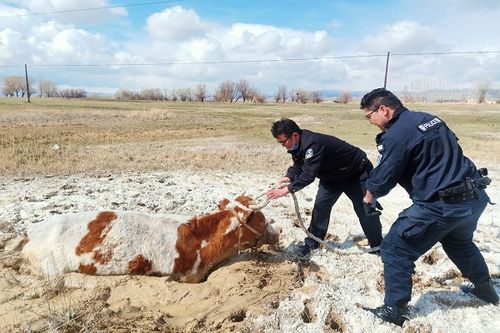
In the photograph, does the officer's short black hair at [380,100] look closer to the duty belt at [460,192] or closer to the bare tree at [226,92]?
the duty belt at [460,192]

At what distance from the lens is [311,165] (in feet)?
17.5

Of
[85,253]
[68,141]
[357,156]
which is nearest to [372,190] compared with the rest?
[357,156]

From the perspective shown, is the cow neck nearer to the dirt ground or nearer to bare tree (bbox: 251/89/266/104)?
the dirt ground

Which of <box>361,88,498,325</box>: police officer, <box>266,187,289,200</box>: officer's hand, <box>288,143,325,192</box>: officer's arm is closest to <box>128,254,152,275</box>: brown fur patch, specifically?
<box>266,187,289,200</box>: officer's hand

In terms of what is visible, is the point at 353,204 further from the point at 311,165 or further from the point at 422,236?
the point at 422,236

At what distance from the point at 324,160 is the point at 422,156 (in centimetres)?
170

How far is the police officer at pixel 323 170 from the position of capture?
5.33 meters

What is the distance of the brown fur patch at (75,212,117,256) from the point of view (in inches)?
196

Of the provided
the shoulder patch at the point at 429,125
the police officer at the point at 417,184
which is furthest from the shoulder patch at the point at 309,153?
the shoulder patch at the point at 429,125

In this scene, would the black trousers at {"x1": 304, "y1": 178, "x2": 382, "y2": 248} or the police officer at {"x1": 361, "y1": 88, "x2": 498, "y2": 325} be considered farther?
the black trousers at {"x1": 304, "y1": 178, "x2": 382, "y2": 248}

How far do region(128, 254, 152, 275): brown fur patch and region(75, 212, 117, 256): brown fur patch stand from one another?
48 centimetres

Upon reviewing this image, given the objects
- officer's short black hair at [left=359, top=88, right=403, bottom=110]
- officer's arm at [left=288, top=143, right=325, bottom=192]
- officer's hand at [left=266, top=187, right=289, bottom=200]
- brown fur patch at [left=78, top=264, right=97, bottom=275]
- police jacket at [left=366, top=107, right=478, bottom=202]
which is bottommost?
brown fur patch at [left=78, top=264, right=97, bottom=275]

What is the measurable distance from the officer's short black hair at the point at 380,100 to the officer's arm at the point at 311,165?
46.2 inches

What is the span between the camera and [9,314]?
162 inches
